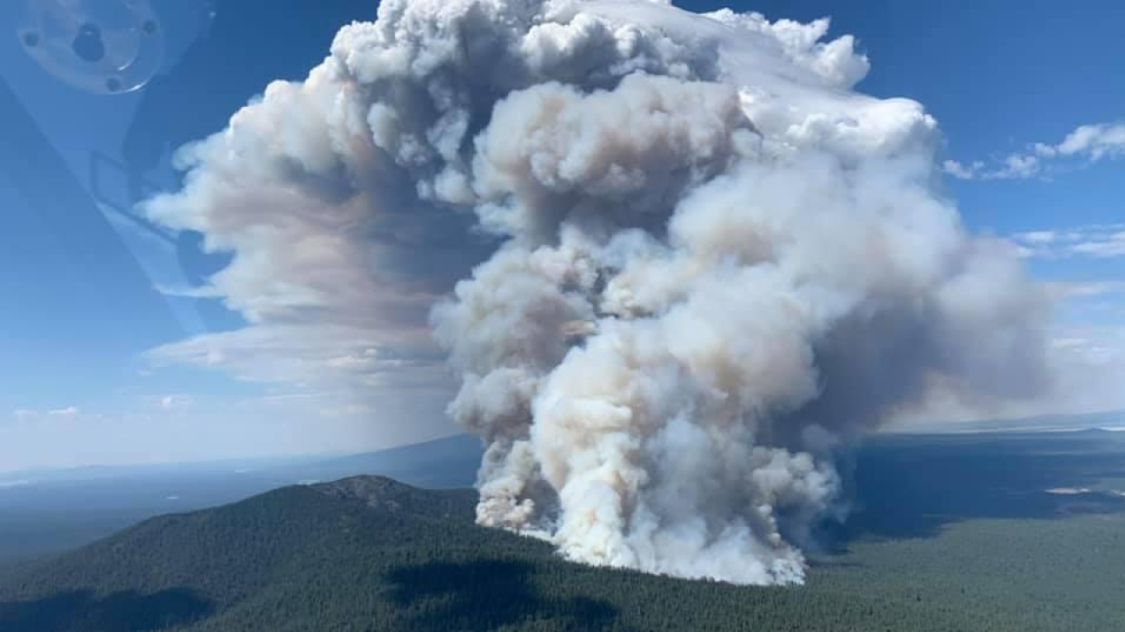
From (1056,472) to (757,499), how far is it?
128m

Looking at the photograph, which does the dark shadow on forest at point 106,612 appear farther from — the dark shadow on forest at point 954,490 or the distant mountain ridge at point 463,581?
the dark shadow on forest at point 954,490

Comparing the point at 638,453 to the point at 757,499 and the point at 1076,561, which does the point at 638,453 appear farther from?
the point at 1076,561

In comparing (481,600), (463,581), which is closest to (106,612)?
(463,581)

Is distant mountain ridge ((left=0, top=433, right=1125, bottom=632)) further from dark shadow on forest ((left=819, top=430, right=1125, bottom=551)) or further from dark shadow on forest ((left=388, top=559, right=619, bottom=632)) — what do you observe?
dark shadow on forest ((left=819, top=430, right=1125, bottom=551))

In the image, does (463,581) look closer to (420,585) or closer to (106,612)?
(420,585)

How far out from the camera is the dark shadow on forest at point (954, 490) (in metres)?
104

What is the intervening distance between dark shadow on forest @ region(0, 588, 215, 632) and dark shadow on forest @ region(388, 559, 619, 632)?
17474mm

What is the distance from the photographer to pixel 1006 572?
3039 inches

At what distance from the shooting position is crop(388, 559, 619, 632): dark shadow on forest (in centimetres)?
4966

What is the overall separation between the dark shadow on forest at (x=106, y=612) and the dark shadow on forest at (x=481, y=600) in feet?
57.3

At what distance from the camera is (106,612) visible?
6638cm

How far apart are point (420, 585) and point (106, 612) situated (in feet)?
82.2

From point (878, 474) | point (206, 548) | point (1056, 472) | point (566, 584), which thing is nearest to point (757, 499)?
point (566, 584)

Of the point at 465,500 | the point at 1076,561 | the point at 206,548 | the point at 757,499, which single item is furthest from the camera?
the point at 465,500
